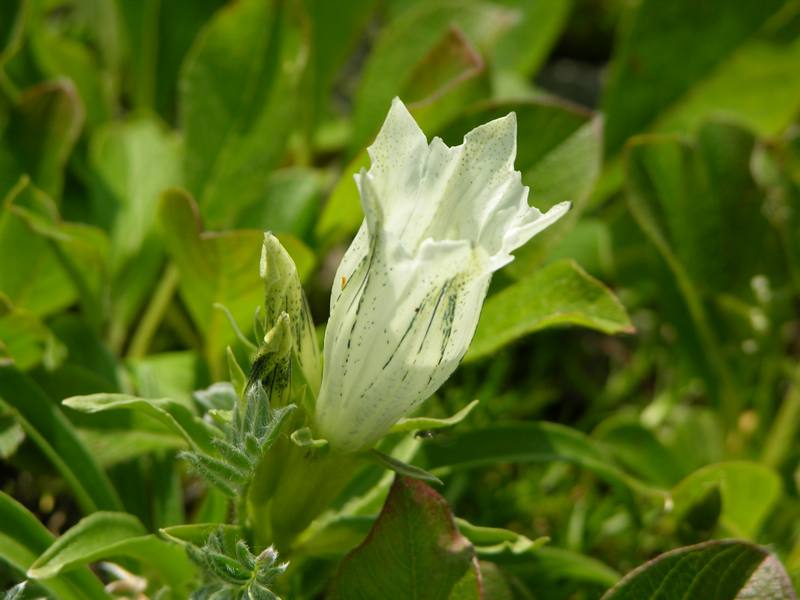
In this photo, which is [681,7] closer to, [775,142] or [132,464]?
[775,142]

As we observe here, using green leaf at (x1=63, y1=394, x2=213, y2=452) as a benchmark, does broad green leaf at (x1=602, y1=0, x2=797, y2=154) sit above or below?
below

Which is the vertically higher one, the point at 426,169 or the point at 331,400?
the point at 426,169

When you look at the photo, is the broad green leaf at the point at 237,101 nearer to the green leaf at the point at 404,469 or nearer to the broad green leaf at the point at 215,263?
the broad green leaf at the point at 215,263

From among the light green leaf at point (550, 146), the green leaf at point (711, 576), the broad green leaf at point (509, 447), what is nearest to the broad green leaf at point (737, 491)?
the broad green leaf at point (509, 447)

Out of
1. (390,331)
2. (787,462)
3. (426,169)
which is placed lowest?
(787,462)

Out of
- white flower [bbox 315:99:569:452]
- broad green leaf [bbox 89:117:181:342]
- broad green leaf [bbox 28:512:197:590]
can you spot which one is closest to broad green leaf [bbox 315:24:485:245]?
broad green leaf [bbox 89:117:181:342]

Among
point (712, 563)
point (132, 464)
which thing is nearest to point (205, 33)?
point (132, 464)

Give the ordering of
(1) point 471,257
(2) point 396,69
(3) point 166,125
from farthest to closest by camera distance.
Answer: (3) point 166,125
(2) point 396,69
(1) point 471,257

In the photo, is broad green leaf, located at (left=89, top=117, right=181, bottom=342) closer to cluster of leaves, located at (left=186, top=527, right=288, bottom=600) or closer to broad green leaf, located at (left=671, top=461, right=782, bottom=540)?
cluster of leaves, located at (left=186, top=527, right=288, bottom=600)
